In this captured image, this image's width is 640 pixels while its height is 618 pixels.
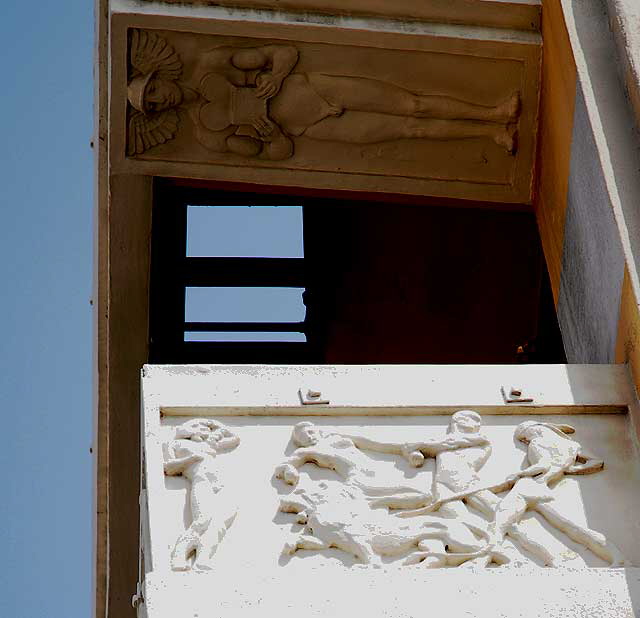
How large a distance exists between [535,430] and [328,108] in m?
2.03

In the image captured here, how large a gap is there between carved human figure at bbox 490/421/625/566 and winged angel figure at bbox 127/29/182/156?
2.23 m

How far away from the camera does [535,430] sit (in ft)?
20.4

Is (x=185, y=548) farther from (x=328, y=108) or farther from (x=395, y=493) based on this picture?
(x=328, y=108)

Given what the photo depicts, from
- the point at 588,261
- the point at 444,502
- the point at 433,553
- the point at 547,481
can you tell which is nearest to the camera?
the point at 433,553

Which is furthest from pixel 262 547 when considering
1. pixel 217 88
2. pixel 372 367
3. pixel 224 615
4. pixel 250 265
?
pixel 250 265

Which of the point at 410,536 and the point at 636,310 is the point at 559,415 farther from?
the point at 410,536

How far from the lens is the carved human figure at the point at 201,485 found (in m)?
5.63

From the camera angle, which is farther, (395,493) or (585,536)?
(395,493)

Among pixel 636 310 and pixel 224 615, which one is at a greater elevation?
pixel 636 310

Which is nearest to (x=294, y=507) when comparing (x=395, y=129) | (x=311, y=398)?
(x=311, y=398)

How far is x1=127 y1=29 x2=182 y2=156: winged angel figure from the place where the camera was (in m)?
7.46

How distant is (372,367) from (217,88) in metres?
1.75

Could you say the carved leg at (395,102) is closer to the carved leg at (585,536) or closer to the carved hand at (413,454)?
the carved hand at (413,454)

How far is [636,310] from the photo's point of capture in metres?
6.27
